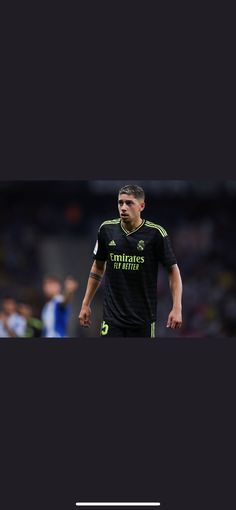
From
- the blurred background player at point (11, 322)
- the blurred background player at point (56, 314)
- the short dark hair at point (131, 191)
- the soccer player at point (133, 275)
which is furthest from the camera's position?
the blurred background player at point (11, 322)

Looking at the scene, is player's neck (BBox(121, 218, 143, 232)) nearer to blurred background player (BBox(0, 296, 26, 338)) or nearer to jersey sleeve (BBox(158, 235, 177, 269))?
jersey sleeve (BBox(158, 235, 177, 269))

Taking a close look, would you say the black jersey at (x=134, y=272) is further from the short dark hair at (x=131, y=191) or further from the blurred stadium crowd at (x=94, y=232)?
the blurred stadium crowd at (x=94, y=232)

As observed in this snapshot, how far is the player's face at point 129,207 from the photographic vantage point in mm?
7215

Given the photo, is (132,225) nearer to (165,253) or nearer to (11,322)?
(165,253)

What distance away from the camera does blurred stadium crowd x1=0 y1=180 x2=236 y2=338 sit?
22922mm

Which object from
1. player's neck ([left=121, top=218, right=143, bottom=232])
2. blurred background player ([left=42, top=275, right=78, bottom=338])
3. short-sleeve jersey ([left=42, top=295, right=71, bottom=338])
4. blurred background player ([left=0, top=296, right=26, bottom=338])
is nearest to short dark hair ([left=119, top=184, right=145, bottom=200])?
player's neck ([left=121, top=218, right=143, bottom=232])

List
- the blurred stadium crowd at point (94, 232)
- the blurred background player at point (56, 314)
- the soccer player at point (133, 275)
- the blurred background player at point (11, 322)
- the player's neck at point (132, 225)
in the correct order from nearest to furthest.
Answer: the soccer player at point (133, 275) → the player's neck at point (132, 225) → the blurred background player at point (56, 314) → the blurred background player at point (11, 322) → the blurred stadium crowd at point (94, 232)

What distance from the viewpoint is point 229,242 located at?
2514 centimetres

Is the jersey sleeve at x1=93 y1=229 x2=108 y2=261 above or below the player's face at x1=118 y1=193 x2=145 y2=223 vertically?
below

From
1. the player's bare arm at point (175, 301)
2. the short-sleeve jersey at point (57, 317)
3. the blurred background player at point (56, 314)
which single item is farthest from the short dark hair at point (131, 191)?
the short-sleeve jersey at point (57, 317)

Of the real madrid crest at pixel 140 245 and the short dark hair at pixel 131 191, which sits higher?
the short dark hair at pixel 131 191

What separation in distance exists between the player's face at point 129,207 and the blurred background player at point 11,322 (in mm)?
6203

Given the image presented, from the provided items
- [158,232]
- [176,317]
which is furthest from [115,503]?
[158,232]

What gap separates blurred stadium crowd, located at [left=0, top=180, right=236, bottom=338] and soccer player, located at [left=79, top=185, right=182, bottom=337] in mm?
14225
